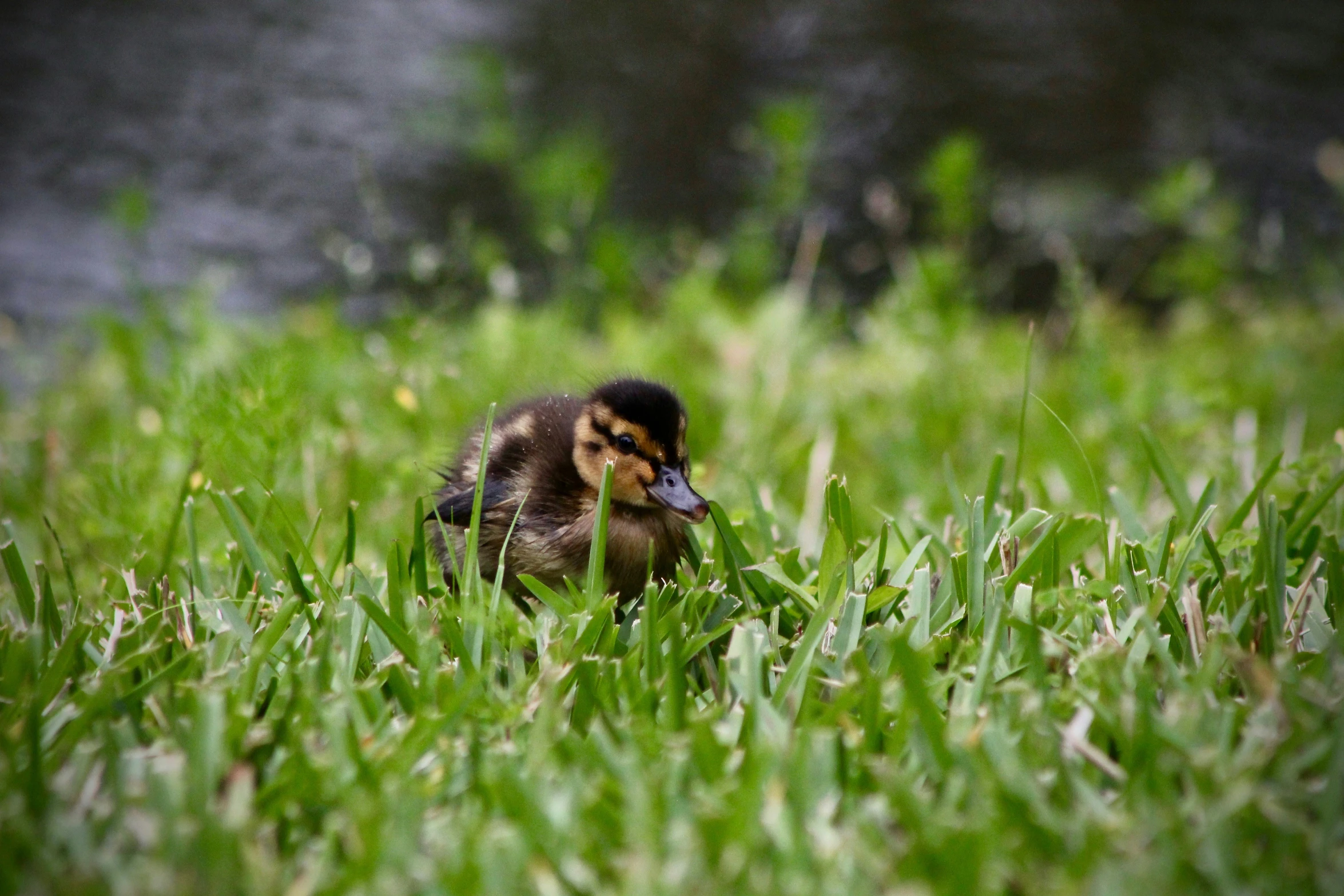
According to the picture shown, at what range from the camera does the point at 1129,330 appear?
4.52 metres

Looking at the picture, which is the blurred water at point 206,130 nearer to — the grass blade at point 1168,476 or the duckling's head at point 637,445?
the duckling's head at point 637,445

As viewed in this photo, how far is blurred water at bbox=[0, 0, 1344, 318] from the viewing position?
460cm

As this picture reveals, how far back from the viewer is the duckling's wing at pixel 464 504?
1.86 meters

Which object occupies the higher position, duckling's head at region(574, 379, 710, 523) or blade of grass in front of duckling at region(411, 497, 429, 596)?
duckling's head at region(574, 379, 710, 523)

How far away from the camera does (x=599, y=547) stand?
5.55 ft

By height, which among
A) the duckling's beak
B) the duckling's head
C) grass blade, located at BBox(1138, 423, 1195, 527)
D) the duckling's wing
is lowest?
grass blade, located at BBox(1138, 423, 1195, 527)

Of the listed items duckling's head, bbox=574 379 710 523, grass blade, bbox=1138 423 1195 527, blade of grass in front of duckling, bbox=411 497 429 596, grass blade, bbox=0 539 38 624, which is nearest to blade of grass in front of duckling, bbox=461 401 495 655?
blade of grass in front of duckling, bbox=411 497 429 596

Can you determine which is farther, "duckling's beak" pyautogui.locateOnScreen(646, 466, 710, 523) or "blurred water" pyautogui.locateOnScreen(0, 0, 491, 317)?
"blurred water" pyautogui.locateOnScreen(0, 0, 491, 317)

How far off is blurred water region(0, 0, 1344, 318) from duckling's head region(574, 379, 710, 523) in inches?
113

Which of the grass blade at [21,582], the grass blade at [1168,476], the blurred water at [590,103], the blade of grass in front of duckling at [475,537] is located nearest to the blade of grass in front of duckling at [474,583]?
the blade of grass in front of duckling at [475,537]

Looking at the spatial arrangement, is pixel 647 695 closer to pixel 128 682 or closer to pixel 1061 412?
pixel 128 682

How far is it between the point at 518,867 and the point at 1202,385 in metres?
3.10

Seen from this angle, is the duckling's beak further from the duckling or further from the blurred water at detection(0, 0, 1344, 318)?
the blurred water at detection(0, 0, 1344, 318)

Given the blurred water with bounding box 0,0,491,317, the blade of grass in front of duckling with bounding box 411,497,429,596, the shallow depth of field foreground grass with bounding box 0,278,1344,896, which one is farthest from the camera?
the blurred water with bounding box 0,0,491,317
